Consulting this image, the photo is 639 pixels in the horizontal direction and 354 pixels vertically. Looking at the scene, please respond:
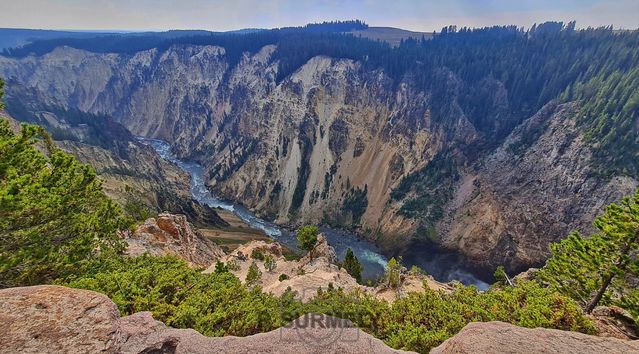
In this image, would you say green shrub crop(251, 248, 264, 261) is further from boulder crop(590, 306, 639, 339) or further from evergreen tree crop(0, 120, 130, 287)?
boulder crop(590, 306, 639, 339)

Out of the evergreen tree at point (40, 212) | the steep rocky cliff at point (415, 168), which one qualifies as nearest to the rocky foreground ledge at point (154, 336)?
the evergreen tree at point (40, 212)

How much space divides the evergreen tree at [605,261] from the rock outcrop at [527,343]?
12518 mm

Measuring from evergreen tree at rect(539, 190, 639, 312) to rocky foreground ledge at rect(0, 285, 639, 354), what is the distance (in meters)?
12.8

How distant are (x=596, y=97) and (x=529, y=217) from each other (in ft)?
148

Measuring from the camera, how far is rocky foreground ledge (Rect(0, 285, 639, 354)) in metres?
14.1

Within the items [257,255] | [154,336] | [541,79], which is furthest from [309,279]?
[541,79]

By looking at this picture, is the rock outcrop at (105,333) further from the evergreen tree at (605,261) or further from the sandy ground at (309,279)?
the sandy ground at (309,279)

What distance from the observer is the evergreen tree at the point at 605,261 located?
28141mm

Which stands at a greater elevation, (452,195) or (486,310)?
(486,310)

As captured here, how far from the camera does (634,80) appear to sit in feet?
378

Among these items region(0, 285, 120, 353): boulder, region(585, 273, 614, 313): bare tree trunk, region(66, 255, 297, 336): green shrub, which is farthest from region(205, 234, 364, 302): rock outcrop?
region(0, 285, 120, 353): boulder

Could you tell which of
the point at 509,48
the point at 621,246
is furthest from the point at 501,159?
the point at 621,246

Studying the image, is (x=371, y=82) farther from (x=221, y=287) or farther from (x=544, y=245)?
(x=221, y=287)

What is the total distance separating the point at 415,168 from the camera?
149375mm
